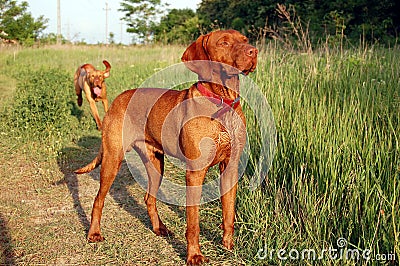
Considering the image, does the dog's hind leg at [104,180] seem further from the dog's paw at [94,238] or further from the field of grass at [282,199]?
the field of grass at [282,199]

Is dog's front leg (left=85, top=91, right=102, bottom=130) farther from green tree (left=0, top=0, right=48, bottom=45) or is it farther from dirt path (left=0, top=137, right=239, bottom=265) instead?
green tree (left=0, top=0, right=48, bottom=45)

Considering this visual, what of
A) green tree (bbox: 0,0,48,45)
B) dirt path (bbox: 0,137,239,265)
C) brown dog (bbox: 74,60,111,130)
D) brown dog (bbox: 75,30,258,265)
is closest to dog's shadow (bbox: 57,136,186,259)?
dirt path (bbox: 0,137,239,265)

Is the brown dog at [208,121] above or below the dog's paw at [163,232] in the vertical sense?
above

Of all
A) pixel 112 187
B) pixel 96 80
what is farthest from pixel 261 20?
pixel 112 187

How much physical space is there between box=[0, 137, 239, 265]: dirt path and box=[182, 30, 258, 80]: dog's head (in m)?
1.31

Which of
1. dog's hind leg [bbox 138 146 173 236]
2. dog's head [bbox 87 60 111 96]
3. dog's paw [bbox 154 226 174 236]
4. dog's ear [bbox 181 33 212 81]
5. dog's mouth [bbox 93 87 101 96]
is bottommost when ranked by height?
dog's paw [bbox 154 226 174 236]

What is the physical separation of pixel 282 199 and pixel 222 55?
1224mm

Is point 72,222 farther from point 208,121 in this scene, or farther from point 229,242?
point 208,121

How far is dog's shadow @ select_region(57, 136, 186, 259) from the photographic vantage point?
3.58 meters

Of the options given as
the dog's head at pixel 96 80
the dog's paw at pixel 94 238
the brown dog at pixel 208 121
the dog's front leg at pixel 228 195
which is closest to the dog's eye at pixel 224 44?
the brown dog at pixel 208 121

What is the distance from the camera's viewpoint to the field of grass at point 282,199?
8.60 ft

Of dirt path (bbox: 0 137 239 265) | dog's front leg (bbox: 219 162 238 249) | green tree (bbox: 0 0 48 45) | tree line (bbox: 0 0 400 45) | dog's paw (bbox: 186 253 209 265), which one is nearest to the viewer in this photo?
dog's paw (bbox: 186 253 209 265)

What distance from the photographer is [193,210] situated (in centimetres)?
272

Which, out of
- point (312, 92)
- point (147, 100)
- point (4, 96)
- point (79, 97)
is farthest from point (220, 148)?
point (4, 96)
